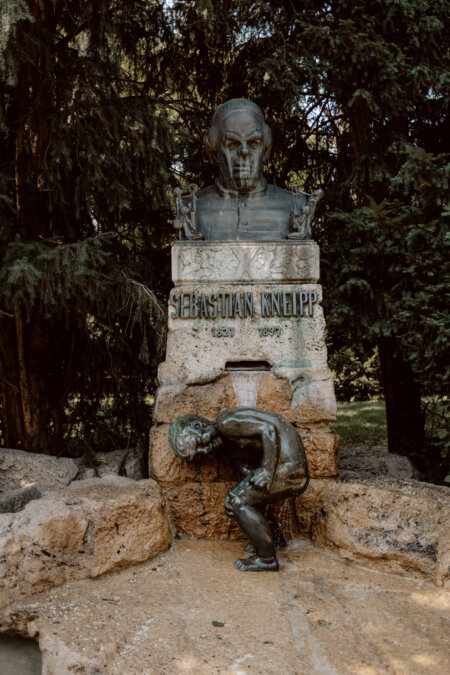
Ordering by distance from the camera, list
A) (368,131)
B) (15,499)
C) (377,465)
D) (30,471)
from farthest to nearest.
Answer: (368,131)
(377,465)
(30,471)
(15,499)

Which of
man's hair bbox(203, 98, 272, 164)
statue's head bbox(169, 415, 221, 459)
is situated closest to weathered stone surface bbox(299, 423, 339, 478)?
statue's head bbox(169, 415, 221, 459)

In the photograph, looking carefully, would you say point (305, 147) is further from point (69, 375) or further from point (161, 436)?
point (161, 436)

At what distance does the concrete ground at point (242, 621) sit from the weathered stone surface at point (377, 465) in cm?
169

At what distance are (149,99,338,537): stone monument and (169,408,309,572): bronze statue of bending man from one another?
0.31 m

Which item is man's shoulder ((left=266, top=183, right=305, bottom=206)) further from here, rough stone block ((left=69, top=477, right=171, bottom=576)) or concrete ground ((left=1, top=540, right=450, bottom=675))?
concrete ground ((left=1, top=540, right=450, bottom=675))

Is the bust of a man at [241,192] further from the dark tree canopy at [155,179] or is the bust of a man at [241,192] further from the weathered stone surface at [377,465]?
the weathered stone surface at [377,465]

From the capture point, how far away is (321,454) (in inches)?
157

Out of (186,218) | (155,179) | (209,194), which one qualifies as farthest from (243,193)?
(155,179)

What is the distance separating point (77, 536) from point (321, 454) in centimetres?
166

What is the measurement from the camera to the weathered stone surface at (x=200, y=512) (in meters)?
3.90

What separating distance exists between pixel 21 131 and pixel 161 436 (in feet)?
10.7

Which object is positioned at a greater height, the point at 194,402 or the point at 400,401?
the point at 194,402

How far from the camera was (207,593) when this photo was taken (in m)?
3.05

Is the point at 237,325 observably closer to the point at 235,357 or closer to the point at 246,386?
the point at 235,357
